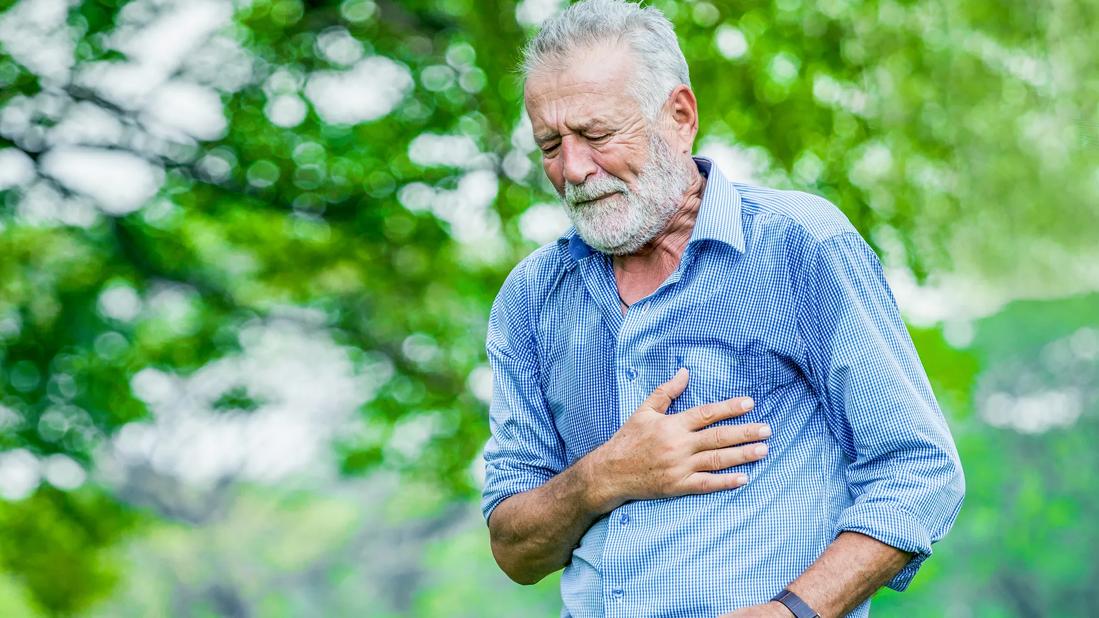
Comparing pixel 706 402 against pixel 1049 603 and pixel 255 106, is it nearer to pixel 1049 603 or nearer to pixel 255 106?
pixel 255 106

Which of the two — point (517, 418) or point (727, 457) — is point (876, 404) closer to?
point (727, 457)

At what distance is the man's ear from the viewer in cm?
193

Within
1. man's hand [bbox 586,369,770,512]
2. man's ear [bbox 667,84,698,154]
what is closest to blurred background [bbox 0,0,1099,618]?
man's ear [bbox 667,84,698,154]

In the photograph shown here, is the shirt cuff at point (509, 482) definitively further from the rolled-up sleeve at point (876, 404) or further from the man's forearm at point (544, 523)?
the rolled-up sleeve at point (876, 404)

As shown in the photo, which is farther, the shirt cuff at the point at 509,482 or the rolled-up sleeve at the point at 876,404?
the shirt cuff at the point at 509,482

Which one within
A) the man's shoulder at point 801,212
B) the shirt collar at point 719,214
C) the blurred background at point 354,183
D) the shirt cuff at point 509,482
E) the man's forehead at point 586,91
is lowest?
the blurred background at point 354,183

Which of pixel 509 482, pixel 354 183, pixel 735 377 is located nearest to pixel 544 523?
pixel 509 482

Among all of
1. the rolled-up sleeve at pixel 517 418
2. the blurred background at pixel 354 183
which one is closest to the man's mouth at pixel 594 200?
the rolled-up sleeve at pixel 517 418

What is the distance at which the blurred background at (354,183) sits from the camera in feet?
20.3

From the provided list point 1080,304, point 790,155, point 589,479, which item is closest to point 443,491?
point 790,155

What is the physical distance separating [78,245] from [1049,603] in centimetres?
1313

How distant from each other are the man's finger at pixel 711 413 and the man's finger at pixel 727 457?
0.14ft

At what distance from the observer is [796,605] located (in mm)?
1680

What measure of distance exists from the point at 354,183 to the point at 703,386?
5195 millimetres
